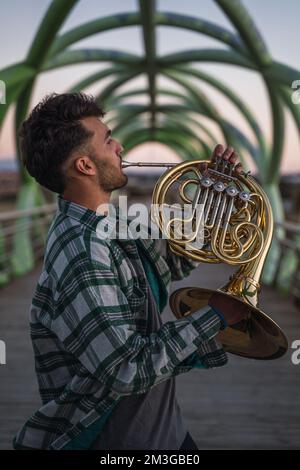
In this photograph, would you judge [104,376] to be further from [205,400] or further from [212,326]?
[205,400]

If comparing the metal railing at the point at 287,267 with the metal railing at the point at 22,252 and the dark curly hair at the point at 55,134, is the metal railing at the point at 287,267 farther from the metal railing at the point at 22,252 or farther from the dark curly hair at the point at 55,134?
the dark curly hair at the point at 55,134

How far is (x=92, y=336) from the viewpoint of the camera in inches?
49.1

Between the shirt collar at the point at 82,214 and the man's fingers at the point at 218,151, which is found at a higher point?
the man's fingers at the point at 218,151

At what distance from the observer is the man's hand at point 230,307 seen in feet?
4.37

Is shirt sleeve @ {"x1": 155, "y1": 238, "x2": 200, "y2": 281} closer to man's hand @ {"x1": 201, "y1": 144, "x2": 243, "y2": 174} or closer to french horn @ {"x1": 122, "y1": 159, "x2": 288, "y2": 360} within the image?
french horn @ {"x1": 122, "y1": 159, "x2": 288, "y2": 360}

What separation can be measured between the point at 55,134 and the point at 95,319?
0.49m

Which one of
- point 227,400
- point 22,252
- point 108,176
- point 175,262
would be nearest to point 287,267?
point 22,252

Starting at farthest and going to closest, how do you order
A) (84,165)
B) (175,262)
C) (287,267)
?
(287,267) → (175,262) → (84,165)

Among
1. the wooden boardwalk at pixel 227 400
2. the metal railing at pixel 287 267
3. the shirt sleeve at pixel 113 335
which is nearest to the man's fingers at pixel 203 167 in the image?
the shirt sleeve at pixel 113 335

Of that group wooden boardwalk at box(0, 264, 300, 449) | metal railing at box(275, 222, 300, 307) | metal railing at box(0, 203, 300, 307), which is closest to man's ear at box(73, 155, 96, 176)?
wooden boardwalk at box(0, 264, 300, 449)

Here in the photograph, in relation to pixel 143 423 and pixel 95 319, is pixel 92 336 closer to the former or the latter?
pixel 95 319

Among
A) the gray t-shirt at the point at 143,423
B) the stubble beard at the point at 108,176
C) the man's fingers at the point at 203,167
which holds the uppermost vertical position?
the man's fingers at the point at 203,167

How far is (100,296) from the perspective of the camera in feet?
4.15

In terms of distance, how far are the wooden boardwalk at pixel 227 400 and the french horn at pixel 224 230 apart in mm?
1796
